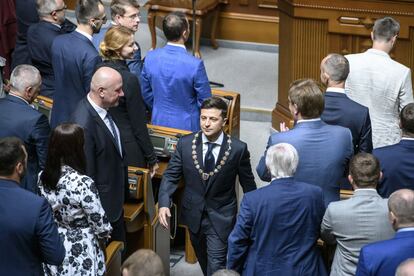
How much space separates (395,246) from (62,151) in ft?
5.07

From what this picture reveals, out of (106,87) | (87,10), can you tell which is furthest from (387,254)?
(87,10)

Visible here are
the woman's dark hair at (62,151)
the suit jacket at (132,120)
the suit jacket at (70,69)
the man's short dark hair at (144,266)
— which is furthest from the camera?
the suit jacket at (70,69)

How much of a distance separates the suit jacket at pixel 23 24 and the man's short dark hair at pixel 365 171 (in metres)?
3.38

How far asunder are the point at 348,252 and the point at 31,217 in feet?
4.60

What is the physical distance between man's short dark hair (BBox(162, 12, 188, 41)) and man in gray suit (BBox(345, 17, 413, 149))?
1029 millimetres

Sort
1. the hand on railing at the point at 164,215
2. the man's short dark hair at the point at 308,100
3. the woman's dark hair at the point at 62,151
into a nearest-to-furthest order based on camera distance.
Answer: the woman's dark hair at the point at 62,151, the man's short dark hair at the point at 308,100, the hand on railing at the point at 164,215

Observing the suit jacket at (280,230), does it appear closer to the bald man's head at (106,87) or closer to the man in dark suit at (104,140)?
the man in dark suit at (104,140)

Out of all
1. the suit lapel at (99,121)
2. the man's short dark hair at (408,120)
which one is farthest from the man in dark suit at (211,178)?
the man's short dark hair at (408,120)

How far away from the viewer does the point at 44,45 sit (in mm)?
6285

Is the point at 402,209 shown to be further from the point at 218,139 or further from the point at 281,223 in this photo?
the point at 218,139

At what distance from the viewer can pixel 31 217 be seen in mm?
4082

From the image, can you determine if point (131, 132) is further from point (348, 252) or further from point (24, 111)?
point (348, 252)

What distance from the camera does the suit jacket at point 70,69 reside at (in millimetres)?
5746

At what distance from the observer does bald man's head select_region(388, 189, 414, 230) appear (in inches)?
157
